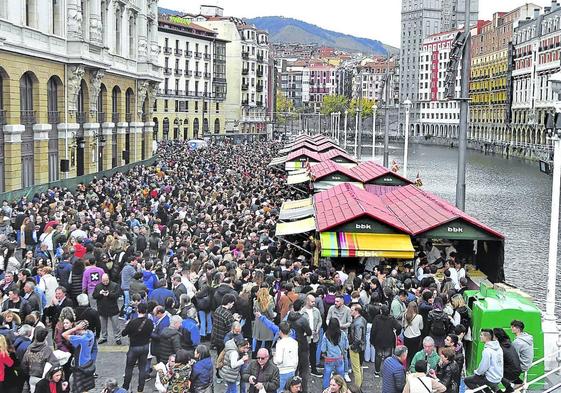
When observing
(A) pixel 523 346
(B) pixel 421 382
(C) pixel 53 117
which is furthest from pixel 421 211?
(C) pixel 53 117

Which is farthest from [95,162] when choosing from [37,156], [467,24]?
[467,24]

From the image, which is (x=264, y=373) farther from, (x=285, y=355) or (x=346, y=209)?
(x=346, y=209)

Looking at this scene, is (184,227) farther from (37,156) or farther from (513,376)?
(37,156)

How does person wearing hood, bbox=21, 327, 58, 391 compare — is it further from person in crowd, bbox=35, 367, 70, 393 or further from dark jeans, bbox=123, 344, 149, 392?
dark jeans, bbox=123, 344, 149, 392

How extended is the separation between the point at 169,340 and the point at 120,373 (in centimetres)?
238

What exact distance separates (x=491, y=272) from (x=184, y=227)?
8.81 metres

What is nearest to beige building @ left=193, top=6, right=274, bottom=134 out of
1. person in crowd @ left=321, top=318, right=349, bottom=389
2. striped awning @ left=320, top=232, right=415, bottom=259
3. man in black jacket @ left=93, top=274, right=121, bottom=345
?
striped awning @ left=320, top=232, right=415, bottom=259

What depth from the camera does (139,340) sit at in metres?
12.2

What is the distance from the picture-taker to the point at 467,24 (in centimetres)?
2275

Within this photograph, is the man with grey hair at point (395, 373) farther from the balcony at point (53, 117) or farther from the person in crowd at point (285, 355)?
the balcony at point (53, 117)

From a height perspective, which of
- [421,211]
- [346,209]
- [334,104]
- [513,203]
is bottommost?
[513,203]

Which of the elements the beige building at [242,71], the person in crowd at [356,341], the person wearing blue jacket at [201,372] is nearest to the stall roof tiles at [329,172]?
the person in crowd at [356,341]

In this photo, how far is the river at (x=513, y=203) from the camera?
90.0 ft

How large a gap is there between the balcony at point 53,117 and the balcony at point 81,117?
314cm
